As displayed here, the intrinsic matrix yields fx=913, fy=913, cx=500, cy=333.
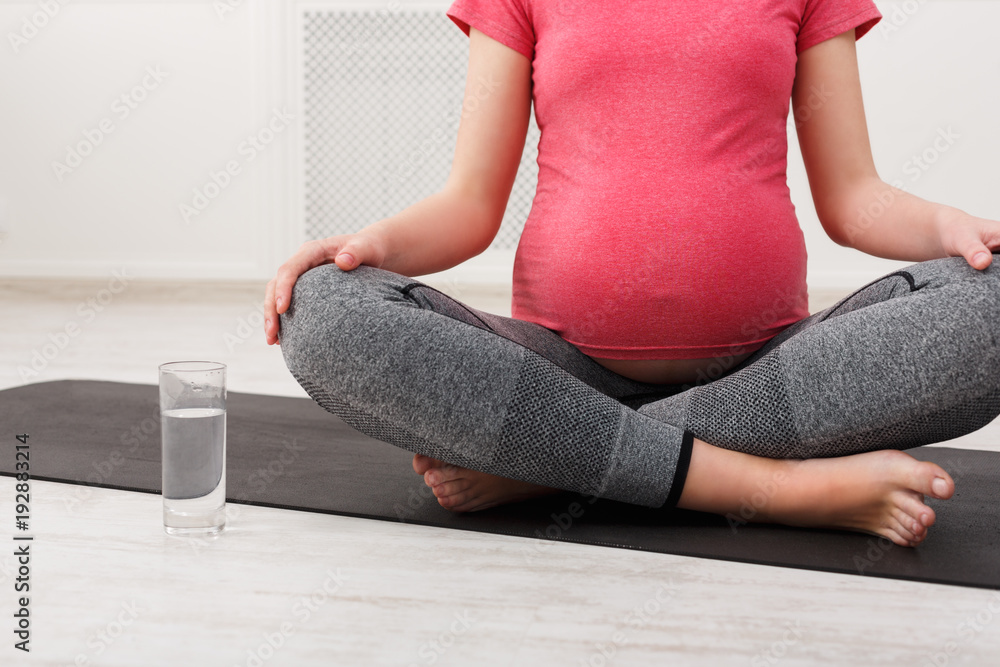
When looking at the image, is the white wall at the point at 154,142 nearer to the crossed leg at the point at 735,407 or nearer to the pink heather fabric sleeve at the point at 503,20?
the pink heather fabric sleeve at the point at 503,20

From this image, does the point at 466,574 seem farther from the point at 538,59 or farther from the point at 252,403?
the point at 252,403

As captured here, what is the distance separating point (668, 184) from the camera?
919 mm

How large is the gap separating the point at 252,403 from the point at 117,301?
5.31 feet

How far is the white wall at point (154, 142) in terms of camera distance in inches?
116

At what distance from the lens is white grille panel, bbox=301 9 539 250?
115 inches

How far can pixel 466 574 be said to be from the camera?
75 centimetres

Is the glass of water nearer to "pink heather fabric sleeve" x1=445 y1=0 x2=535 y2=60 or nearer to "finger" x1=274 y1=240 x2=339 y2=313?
"finger" x1=274 y1=240 x2=339 y2=313

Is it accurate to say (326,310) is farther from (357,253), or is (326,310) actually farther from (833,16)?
(833,16)

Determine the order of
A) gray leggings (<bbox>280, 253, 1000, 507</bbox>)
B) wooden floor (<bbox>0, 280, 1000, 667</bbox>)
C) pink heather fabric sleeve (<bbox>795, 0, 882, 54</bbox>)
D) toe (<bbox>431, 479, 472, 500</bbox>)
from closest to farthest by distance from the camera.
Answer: wooden floor (<bbox>0, 280, 1000, 667</bbox>), gray leggings (<bbox>280, 253, 1000, 507</bbox>), toe (<bbox>431, 479, 472, 500</bbox>), pink heather fabric sleeve (<bbox>795, 0, 882, 54</bbox>)

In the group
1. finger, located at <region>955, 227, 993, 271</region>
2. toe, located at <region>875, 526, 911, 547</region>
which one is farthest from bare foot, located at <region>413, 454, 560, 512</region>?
finger, located at <region>955, 227, 993, 271</region>

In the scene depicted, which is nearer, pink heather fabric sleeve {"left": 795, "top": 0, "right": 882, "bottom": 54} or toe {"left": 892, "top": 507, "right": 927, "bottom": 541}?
toe {"left": 892, "top": 507, "right": 927, "bottom": 541}

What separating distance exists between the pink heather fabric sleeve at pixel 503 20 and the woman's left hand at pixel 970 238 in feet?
A: 1.60

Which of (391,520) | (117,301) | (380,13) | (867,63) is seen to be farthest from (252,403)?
(867,63)

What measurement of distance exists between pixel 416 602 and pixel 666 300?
1.29 ft
